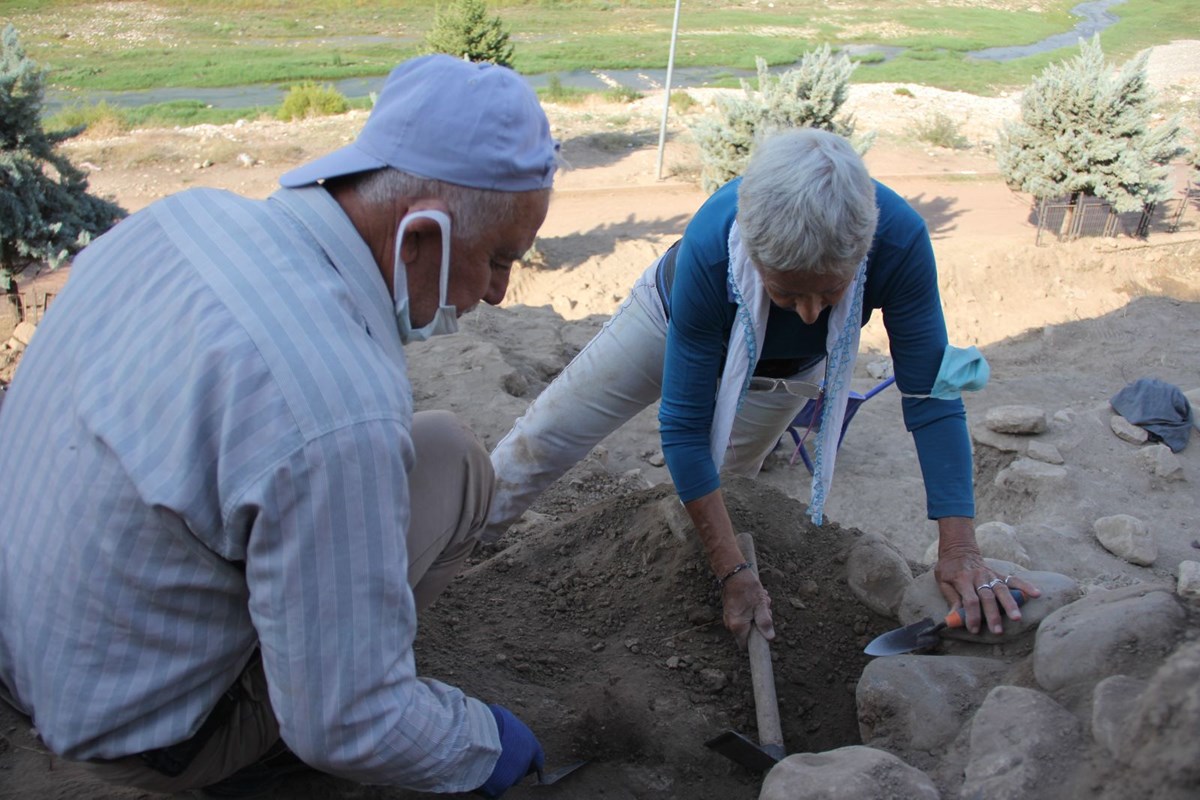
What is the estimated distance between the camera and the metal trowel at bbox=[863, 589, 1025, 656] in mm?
2283

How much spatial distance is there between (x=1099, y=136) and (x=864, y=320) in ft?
30.5

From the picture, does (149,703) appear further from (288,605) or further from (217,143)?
(217,143)

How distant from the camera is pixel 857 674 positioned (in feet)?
8.09

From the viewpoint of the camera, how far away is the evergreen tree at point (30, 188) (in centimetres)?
671

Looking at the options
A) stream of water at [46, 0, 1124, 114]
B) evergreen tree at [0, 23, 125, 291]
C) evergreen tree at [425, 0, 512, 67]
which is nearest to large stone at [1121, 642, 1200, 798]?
evergreen tree at [0, 23, 125, 291]

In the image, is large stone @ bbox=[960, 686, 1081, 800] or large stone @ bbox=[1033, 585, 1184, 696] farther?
large stone @ bbox=[1033, 585, 1184, 696]

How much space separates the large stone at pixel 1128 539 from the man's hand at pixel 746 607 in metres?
2.62

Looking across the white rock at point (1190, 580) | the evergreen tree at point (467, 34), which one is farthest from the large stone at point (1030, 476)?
the evergreen tree at point (467, 34)

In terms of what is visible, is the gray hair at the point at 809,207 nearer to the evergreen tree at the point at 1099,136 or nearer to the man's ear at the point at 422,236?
the man's ear at the point at 422,236

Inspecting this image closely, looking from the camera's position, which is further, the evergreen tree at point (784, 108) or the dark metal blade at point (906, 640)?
the evergreen tree at point (784, 108)

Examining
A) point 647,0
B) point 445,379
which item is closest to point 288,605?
point 445,379

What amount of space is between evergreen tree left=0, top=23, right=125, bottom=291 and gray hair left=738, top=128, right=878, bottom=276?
21.8ft

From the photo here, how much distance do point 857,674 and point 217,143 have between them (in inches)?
Answer: 512

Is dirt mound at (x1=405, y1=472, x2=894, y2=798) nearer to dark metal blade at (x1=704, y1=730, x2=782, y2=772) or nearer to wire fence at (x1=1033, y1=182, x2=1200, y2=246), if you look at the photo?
dark metal blade at (x1=704, y1=730, x2=782, y2=772)
